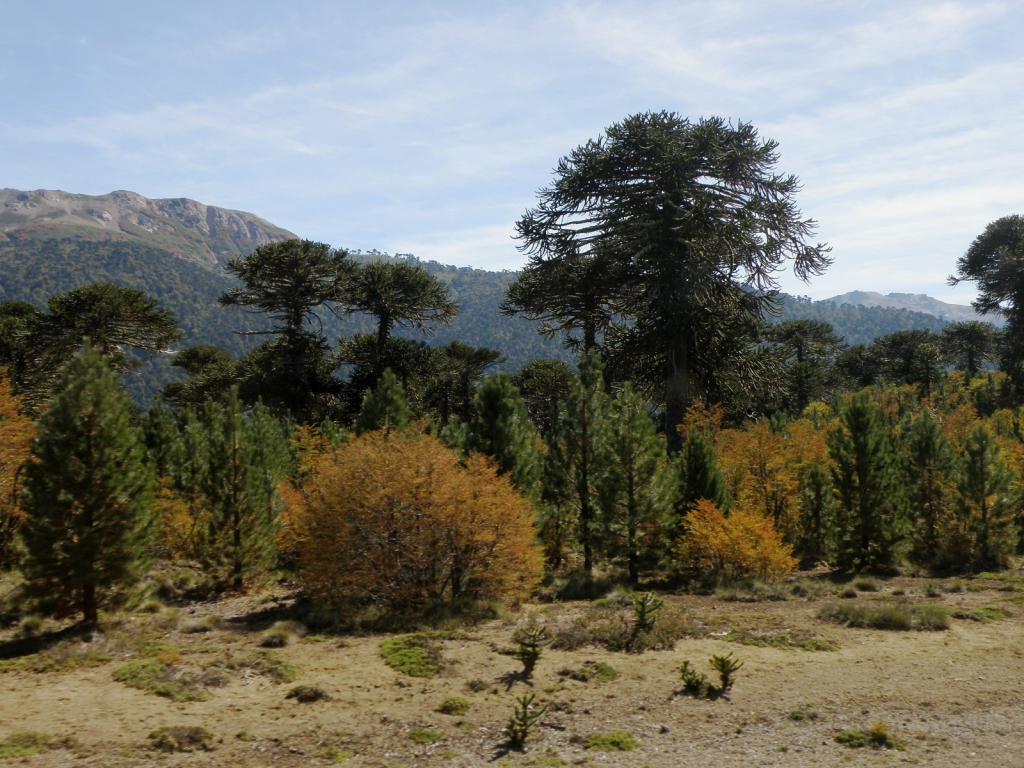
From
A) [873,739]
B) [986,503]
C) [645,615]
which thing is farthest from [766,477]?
[873,739]

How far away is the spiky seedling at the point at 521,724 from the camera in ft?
40.3

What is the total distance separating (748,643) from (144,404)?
179 metres

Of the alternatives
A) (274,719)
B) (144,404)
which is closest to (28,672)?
(274,719)

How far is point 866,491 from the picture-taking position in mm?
29844

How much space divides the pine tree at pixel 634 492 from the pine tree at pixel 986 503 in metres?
14.0

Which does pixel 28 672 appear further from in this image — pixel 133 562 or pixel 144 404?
pixel 144 404

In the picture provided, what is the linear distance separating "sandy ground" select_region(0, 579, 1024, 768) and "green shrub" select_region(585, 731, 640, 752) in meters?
0.15

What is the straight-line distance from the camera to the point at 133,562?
18.8 m

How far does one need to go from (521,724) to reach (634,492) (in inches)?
606

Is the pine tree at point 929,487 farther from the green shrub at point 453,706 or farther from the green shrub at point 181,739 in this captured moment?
the green shrub at point 181,739

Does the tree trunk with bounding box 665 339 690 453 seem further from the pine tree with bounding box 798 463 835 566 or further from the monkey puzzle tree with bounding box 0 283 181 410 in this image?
the monkey puzzle tree with bounding box 0 283 181 410

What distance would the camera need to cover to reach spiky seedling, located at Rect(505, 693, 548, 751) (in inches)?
484

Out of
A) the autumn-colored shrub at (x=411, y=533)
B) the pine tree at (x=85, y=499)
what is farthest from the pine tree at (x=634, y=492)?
the pine tree at (x=85, y=499)

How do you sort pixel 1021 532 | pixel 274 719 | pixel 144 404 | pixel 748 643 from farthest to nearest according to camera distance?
pixel 144 404
pixel 1021 532
pixel 748 643
pixel 274 719
